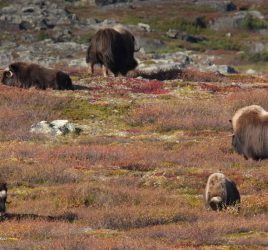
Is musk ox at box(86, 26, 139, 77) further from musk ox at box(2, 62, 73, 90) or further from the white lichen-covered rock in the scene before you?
the white lichen-covered rock

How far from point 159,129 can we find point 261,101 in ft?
14.0

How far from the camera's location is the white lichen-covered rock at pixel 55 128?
2180 centimetres

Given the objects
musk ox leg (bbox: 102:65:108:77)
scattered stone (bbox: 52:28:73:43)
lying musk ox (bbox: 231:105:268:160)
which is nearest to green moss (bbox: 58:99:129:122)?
musk ox leg (bbox: 102:65:108:77)

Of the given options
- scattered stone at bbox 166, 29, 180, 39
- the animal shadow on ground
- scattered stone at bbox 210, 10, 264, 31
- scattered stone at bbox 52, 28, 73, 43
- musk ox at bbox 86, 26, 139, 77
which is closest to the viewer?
the animal shadow on ground

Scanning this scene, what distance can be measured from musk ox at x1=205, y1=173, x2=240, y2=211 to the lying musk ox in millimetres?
4326

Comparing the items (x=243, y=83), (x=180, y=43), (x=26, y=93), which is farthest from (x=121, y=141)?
(x=180, y=43)

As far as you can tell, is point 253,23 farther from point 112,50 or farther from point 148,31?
point 112,50

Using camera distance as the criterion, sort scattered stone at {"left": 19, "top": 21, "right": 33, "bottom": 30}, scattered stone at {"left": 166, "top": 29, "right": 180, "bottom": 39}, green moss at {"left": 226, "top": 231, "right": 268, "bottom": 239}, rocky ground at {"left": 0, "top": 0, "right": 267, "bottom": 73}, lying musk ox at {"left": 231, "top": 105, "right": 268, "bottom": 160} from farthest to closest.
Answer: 1. scattered stone at {"left": 166, "top": 29, "right": 180, "bottom": 39}
2. scattered stone at {"left": 19, "top": 21, "right": 33, "bottom": 30}
3. rocky ground at {"left": 0, "top": 0, "right": 267, "bottom": 73}
4. lying musk ox at {"left": 231, "top": 105, "right": 268, "bottom": 160}
5. green moss at {"left": 226, "top": 231, "right": 268, "bottom": 239}

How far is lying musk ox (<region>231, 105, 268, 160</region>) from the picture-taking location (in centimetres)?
1764

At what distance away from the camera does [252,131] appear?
17797mm

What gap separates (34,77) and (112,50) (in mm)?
3941

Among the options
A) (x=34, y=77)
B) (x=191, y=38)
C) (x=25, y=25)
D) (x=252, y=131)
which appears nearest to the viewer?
(x=252, y=131)

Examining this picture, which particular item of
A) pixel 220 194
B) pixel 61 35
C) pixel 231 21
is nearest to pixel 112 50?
pixel 220 194

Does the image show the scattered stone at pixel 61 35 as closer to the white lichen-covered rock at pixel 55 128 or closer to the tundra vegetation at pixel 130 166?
the tundra vegetation at pixel 130 166
